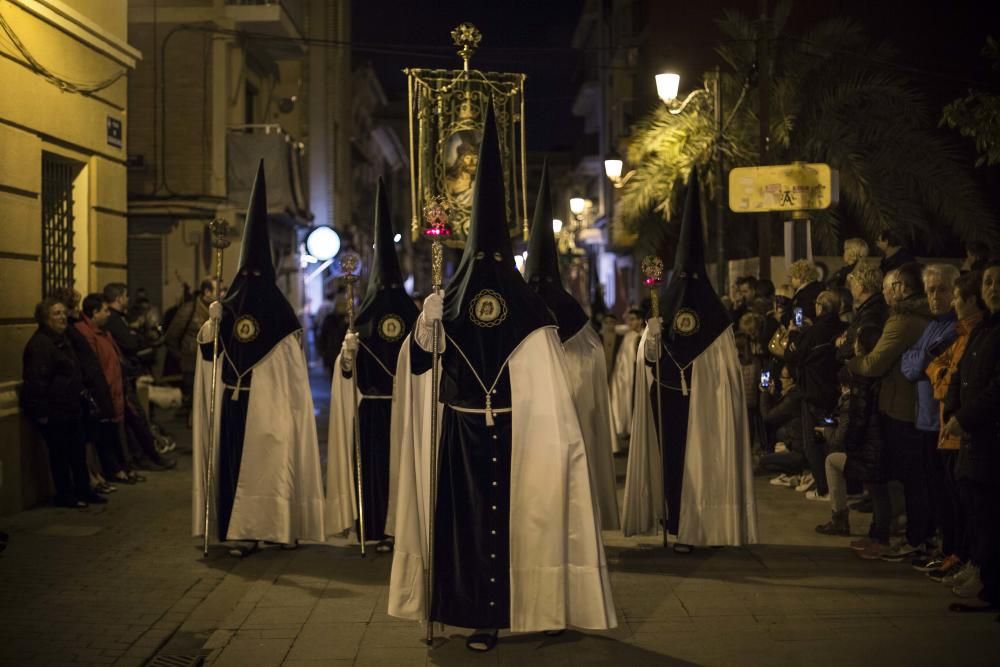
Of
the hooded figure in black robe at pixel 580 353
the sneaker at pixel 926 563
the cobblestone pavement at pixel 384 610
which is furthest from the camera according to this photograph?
the hooded figure in black robe at pixel 580 353

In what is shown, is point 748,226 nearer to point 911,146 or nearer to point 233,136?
point 911,146

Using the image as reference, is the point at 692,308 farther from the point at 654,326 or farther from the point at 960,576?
the point at 960,576

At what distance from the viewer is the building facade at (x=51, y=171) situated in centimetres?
1077

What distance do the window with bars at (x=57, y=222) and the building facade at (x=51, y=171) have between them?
11 mm

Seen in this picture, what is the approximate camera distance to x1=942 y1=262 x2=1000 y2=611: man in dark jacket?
673 centimetres

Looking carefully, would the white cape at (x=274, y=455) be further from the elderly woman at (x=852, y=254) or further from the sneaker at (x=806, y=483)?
the elderly woman at (x=852, y=254)

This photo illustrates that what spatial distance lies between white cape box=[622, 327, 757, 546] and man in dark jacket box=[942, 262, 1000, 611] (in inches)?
78.5

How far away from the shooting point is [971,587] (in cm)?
726

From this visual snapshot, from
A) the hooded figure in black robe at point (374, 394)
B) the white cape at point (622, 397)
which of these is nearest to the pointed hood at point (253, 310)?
the hooded figure in black robe at point (374, 394)

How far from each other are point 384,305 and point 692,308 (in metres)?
2.43

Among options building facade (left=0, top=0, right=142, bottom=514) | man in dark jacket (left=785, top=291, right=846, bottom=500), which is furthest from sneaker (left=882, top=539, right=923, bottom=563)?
building facade (left=0, top=0, right=142, bottom=514)

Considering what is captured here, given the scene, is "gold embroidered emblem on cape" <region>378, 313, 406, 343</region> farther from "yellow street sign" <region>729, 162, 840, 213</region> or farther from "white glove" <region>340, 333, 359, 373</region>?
"yellow street sign" <region>729, 162, 840, 213</region>

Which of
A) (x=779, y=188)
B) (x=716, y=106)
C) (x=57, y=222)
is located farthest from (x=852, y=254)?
(x=57, y=222)

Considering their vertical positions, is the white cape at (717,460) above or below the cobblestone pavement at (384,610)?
above
